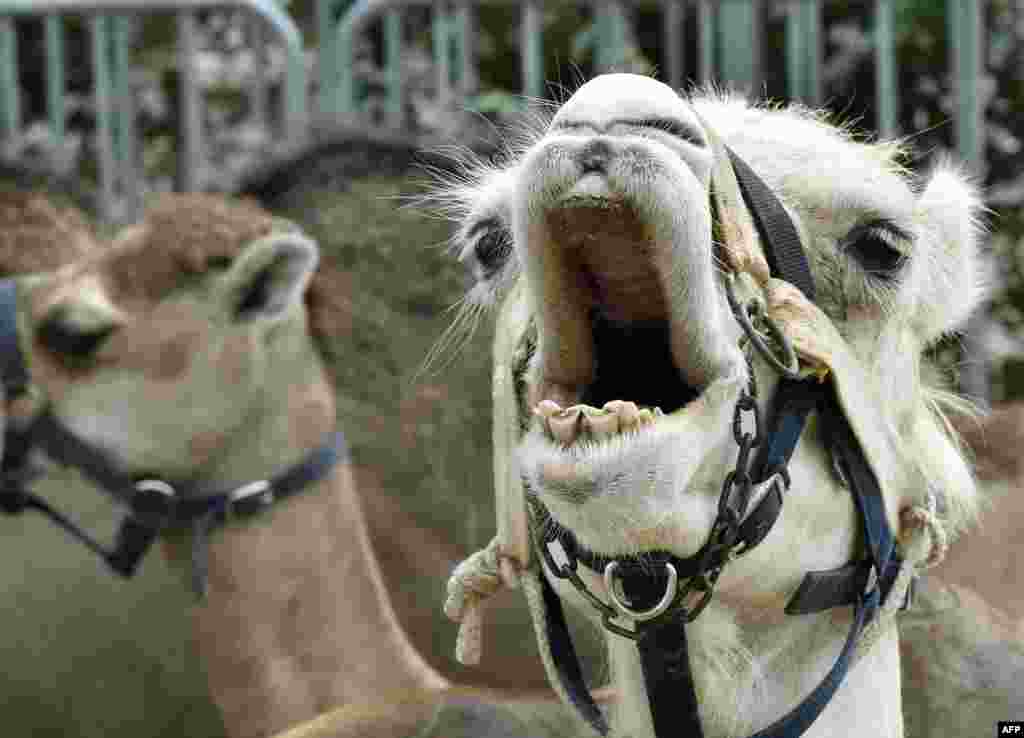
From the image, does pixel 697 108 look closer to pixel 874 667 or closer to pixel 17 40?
pixel 874 667

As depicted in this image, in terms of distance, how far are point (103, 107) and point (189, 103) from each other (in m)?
0.20

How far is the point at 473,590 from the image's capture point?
189 centimetres

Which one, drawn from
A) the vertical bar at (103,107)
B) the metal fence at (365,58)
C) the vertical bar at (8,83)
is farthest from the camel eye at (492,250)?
the vertical bar at (8,83)

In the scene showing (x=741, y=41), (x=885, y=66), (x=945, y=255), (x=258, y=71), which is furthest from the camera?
(x=258, y=71)

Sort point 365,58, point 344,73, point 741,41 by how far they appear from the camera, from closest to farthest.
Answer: point 741,41 → point 344,73 → point 365,58

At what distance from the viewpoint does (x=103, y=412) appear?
3.98 meters

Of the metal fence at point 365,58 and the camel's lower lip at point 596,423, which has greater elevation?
the camel's lower lip at point 596,423

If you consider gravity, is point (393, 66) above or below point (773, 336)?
below

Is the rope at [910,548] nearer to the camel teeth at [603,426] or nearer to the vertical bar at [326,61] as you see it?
the camel teeth at [603,426]

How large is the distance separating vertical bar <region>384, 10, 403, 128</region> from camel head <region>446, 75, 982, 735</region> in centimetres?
233

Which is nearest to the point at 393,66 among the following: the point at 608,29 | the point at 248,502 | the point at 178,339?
the point at 608,29

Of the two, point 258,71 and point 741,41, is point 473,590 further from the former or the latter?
point 258,71

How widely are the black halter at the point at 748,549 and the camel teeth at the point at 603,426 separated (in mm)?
167

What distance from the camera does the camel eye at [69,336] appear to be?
399 cm
